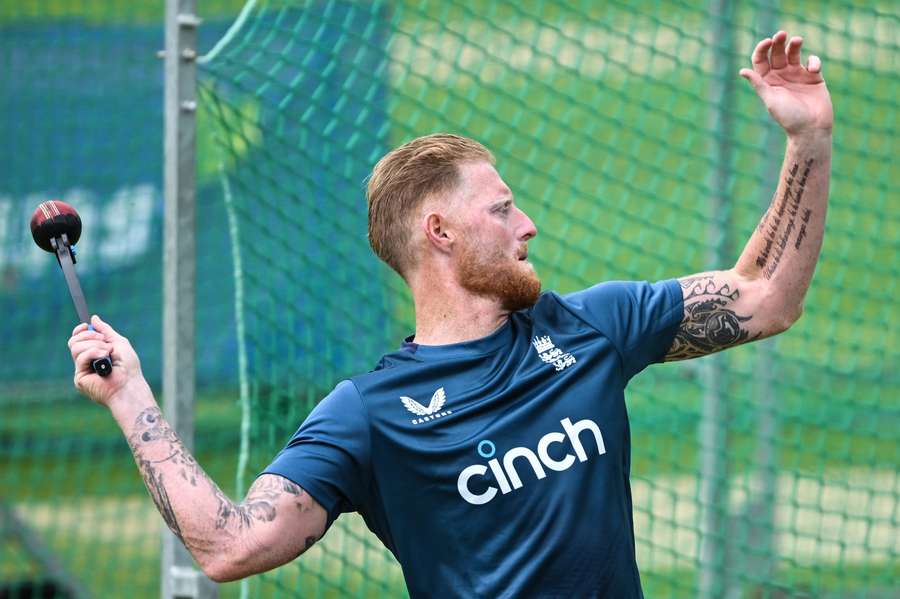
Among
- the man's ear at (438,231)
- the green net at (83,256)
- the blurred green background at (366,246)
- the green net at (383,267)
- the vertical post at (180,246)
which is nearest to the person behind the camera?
the man's ear at (438,231)

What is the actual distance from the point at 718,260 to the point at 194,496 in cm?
312

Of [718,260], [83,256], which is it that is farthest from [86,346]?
[83,256]

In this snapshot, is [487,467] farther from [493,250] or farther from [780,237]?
[780,237]

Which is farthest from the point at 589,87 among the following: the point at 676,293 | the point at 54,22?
the point at 676,293

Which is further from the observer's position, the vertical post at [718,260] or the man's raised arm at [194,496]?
the vertical post at [718,260]

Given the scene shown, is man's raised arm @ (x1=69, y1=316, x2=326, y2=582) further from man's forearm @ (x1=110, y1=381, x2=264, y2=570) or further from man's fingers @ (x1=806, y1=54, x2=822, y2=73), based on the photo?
man's fingers @ (x1=806, y1=54, x2=822, y2=73)

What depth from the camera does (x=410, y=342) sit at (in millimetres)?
2516

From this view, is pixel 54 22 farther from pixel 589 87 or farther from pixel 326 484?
pixel 326 484

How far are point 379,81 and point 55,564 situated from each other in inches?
115

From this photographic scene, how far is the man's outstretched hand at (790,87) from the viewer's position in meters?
2.37

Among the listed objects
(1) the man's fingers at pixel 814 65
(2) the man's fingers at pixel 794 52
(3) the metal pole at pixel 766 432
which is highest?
(2) the man's fingers at pixel 794 52

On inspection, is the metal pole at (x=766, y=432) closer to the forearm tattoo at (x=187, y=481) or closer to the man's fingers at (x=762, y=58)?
the man's fingers at (x=762, y=58)

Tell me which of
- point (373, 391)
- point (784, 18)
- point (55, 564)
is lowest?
point (55, 564)

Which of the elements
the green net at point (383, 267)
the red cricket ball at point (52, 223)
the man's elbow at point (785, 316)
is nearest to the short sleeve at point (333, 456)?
the red cricket ball at point (52, 223)
